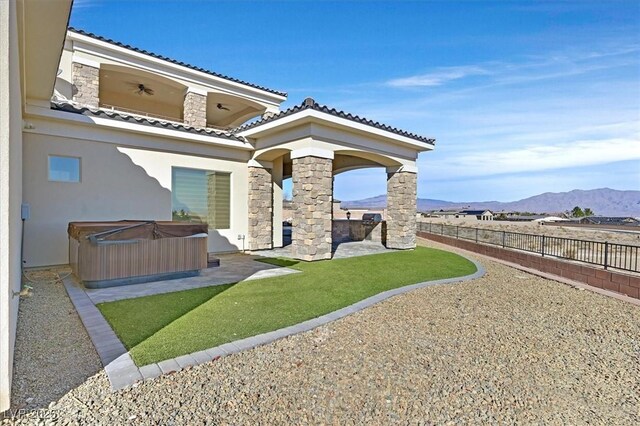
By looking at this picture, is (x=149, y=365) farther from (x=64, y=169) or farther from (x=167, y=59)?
(x=167, y=59)

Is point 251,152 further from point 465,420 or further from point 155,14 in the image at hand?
point 465,420

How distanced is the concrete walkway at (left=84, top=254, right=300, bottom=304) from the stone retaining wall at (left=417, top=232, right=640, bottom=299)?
8.54 m

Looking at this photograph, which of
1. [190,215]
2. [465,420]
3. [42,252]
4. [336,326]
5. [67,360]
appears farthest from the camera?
[190,215]

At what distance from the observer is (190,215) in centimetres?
1135

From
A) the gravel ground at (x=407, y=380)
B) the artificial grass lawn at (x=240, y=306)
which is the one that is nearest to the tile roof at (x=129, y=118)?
the artificial grass lawn at (x=240, y=306)

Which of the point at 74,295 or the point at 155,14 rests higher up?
the point at 155,14

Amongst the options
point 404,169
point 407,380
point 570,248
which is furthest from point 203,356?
point 570,248

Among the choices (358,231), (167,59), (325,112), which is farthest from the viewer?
(358,231)

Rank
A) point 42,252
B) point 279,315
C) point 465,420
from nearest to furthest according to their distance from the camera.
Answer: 1. point 465,420
2. point 279,315
3. point 42,252

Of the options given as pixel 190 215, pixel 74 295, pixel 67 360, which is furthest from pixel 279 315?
pixel 190 215

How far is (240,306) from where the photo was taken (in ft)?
19.3

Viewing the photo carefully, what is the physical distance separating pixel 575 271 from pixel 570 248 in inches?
71.8

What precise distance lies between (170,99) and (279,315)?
50.5 ft

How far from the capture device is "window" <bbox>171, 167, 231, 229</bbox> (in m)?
11.1
